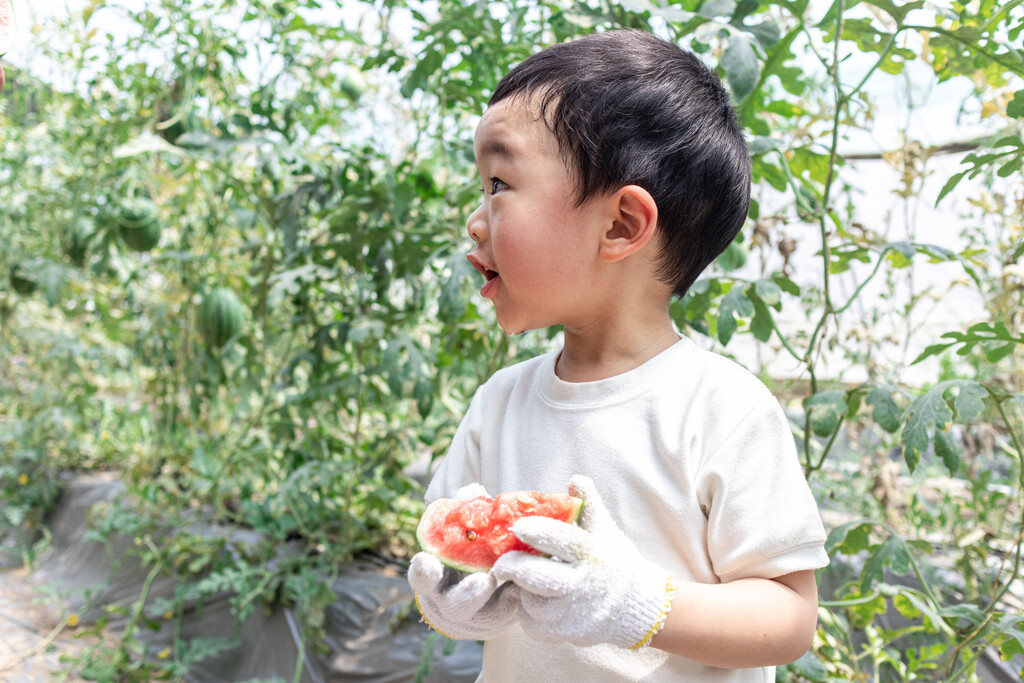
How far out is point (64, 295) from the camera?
4.00 metres

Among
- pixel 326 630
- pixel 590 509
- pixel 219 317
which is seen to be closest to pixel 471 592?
pixel 590 509

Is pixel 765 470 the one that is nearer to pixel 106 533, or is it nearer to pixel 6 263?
pixel 106 533

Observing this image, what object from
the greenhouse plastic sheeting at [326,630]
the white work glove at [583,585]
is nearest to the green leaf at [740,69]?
the white work glove at [583,585]

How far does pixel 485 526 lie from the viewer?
80cm

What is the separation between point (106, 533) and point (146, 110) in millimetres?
1712

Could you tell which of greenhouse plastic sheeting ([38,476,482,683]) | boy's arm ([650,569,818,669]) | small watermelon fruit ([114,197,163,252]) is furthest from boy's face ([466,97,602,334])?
small watermelon fruit ([114,197,163,252])

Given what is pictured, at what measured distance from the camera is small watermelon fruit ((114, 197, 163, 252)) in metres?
3.08

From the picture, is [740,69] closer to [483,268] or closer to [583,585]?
[483,268]

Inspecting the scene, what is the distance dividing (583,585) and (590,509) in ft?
0.26

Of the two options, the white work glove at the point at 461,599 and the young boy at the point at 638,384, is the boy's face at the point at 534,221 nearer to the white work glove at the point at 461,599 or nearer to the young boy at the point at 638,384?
the young boy at the point at 638,384

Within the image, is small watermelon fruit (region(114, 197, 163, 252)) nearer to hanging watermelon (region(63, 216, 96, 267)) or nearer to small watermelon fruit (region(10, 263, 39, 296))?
hanging watermelon (region(63, 216, 96, 267))

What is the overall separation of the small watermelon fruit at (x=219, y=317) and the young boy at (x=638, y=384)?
2077mm

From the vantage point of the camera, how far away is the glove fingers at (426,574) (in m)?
0.73

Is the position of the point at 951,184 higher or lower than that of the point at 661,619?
higher
